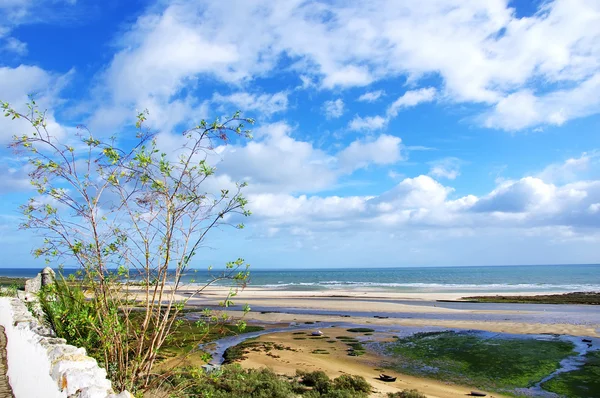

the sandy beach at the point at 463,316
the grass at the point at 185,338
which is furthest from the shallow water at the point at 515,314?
the grass at the point at 185,338

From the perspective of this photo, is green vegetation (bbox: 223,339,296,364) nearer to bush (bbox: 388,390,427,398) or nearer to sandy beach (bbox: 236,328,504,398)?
sandy beach (bbox: 236,328,504,398)

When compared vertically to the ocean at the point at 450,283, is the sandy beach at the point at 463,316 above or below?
above

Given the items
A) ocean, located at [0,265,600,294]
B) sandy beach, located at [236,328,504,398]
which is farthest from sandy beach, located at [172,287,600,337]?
ocean, located at [0,265,600,294]

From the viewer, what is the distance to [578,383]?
43.1 feet

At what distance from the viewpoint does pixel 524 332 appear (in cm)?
2256

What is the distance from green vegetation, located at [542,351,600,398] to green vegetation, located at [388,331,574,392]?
21.4 inches

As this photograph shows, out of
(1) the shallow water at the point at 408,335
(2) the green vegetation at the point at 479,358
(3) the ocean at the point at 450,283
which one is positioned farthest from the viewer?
(3) the ocean at the point at 450,283

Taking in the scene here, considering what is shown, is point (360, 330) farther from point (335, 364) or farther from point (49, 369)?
point (49, 369)

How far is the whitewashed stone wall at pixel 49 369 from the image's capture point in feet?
12.8

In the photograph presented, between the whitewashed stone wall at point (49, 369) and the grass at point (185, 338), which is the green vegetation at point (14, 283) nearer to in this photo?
the grass at point (185, 338)

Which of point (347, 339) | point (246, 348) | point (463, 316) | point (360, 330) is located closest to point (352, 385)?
point (246, 348)

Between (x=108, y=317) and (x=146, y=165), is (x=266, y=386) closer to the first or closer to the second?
(x=108, y=317)

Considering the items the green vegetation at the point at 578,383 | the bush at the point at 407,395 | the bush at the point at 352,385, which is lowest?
the green vegetation at the point at 578,383

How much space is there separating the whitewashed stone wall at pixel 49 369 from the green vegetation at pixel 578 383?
42.1 ft
